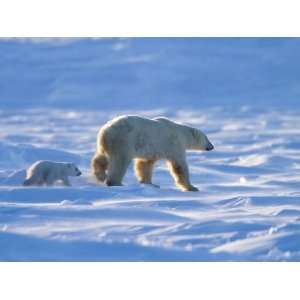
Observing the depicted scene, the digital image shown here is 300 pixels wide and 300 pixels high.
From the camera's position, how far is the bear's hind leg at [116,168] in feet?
32.4

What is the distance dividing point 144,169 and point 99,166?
2.26 feet

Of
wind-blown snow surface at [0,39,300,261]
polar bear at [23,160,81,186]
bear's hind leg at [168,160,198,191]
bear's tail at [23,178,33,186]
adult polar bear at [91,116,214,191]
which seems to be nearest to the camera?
wind-blown snow surface at [0,39,300,261]

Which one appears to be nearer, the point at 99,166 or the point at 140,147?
the point at 140,147

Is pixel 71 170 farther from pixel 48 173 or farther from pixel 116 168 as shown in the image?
pixel 116 168

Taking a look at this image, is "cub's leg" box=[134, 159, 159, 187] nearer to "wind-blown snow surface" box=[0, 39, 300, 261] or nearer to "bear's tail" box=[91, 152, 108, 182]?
"wind-blown snow surface" box=[0, 39, 300, 261]

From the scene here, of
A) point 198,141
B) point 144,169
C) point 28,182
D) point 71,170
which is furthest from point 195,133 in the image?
point 28,182

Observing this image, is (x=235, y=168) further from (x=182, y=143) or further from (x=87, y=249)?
(x=87, y=249)

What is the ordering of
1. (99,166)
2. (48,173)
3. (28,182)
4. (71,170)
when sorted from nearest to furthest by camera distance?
(28,182), (99,166), (48,173), (71,170)

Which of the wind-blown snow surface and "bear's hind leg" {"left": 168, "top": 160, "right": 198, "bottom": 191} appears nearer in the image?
the wind-blown snow surface

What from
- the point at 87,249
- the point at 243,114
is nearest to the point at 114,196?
the point at 87,249

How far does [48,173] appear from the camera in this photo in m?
10.6

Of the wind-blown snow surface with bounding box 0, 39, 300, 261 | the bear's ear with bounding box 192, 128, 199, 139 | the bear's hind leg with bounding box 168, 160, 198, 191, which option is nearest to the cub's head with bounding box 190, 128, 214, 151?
the bear's ear with bounding box 192, 128, 199, 139

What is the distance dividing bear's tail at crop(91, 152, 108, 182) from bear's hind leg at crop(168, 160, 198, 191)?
0.81m

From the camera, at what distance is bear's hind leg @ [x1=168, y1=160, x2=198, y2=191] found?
34.2ft
